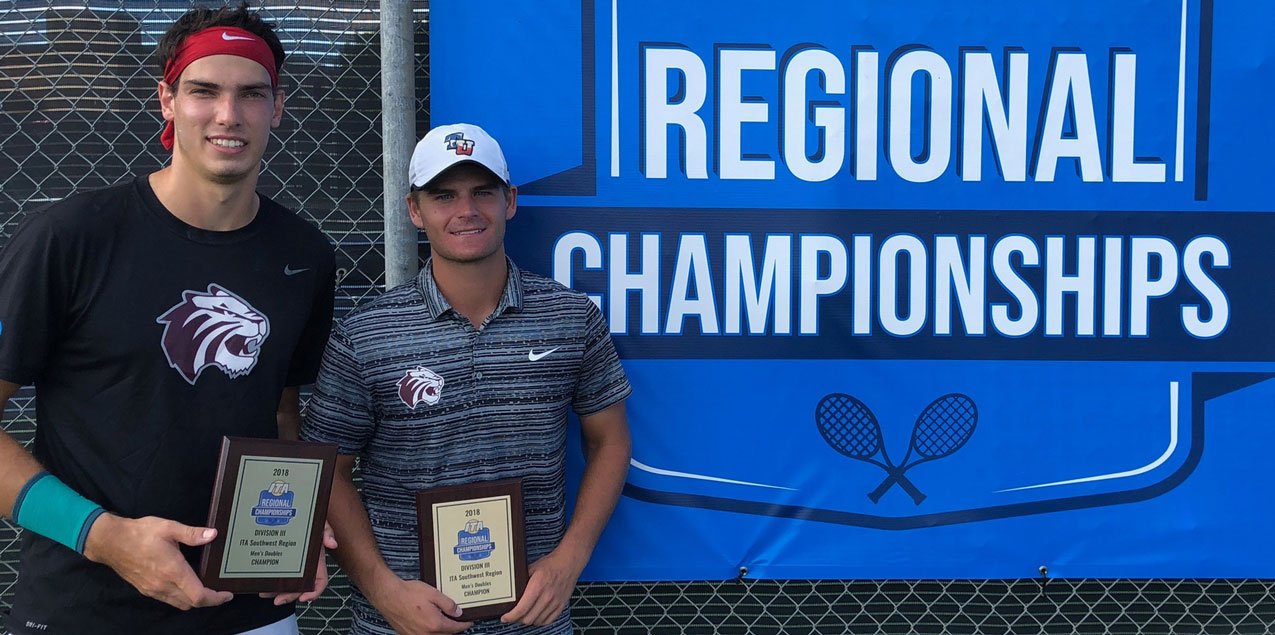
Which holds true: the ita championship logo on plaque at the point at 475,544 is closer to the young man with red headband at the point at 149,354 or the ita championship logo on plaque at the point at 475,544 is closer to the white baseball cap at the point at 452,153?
the young man with red headband at the point at 149,354

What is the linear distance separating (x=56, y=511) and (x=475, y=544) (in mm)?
682

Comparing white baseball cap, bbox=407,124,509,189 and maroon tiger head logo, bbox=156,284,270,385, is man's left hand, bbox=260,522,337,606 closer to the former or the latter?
maroon tiger head logo, bbox=156,284,270,385

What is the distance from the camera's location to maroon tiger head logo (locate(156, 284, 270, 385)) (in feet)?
5.17

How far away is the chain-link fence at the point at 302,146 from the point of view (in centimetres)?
224

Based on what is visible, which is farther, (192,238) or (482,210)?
(482,210)

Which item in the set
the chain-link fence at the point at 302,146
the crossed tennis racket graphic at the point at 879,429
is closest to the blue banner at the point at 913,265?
the crossed tennis racket graphic at the point at 879,429

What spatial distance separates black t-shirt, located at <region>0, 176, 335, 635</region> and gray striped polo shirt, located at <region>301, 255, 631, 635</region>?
17cm

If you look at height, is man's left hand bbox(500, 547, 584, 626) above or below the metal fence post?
below

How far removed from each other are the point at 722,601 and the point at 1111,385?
1.13 metres

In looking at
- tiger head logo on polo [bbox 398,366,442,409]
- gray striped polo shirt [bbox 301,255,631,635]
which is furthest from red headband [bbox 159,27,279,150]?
tiger head logo on polo [bbox 398,366,442,409]

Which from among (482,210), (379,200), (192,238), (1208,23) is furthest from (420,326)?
(1208,23)

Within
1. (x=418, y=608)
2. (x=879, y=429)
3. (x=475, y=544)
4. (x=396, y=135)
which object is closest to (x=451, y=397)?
(x=475, y=544)

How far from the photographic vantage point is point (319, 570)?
1.64m

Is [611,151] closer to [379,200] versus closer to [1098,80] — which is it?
[379,200]
